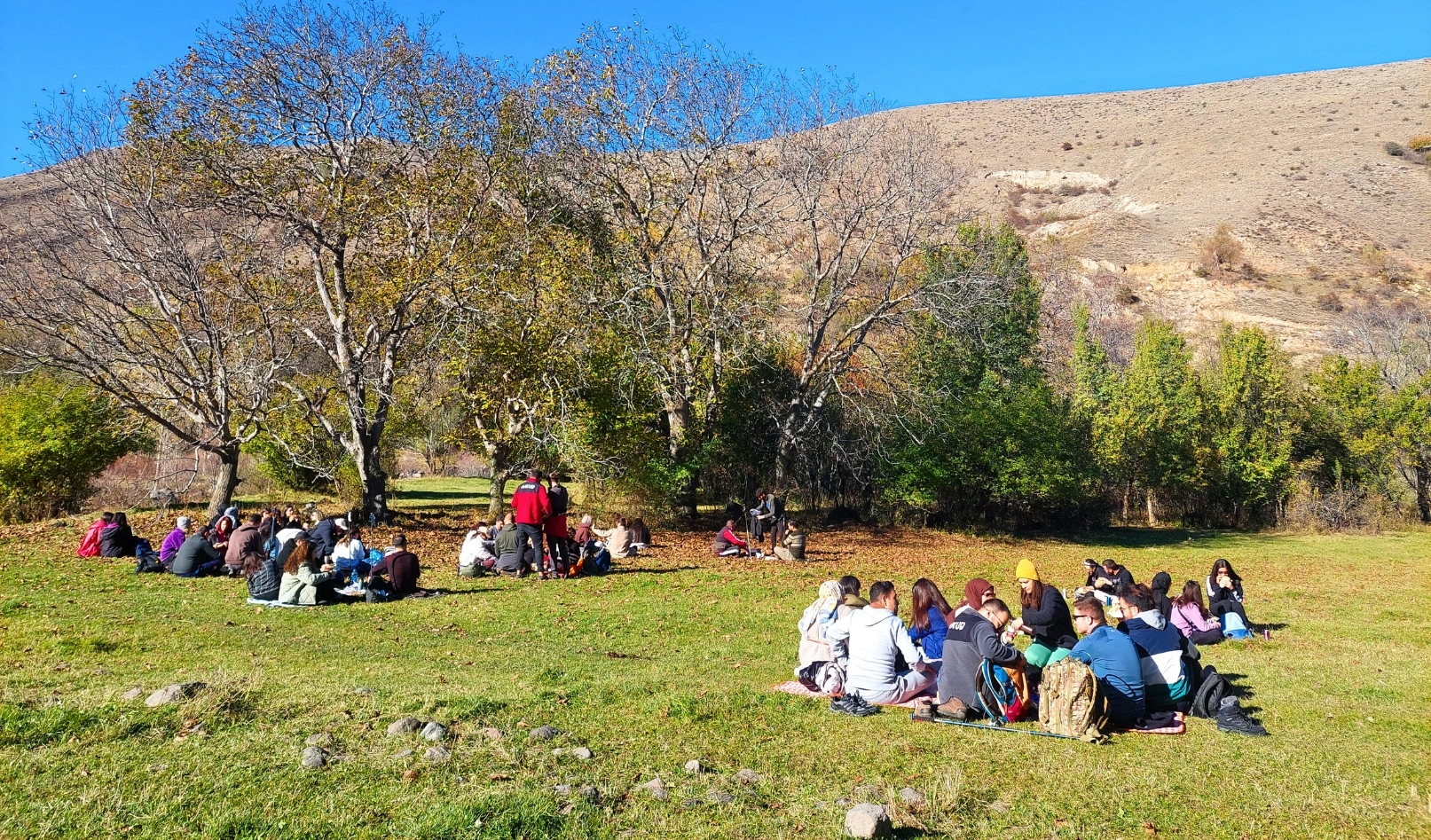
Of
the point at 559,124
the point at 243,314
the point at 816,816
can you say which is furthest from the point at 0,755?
the point at 559,124

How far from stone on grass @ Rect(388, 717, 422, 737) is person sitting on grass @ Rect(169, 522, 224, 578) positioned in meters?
10.0

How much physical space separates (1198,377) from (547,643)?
32741mm

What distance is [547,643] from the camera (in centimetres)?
1016

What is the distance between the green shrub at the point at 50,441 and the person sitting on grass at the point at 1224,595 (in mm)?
21482

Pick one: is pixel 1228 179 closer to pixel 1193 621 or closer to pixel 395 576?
pixel 1193 621

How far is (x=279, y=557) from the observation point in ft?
43.1

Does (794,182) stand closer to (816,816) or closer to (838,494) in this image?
(838,494)

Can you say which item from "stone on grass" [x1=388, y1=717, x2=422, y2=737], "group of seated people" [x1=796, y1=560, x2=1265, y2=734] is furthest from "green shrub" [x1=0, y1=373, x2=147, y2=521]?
"group of seated people" [x1=796, y1=560, x2=1265, y2=734]

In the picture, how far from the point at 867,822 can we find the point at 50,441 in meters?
23.1

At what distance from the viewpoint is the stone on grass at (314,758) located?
5.13 meters

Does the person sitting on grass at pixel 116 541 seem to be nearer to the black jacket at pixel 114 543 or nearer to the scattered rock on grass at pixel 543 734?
the black jacket at pixel 114 543

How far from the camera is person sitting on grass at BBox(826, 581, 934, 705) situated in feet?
24.8

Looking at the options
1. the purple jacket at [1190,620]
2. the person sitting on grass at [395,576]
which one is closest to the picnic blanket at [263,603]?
the person sitting on grass at [395,576]

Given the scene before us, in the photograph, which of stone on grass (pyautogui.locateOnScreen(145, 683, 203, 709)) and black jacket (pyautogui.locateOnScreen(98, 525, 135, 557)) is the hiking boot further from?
black jacket (pyautogui.locateOnScreen(98, 525, 135, 557))
